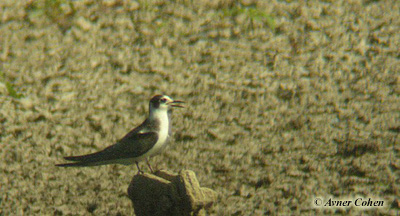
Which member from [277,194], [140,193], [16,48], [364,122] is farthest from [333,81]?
[16,48]

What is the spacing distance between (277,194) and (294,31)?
280 centimetres

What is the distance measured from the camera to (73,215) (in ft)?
15.4

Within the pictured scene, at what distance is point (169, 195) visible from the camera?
4.12 meters

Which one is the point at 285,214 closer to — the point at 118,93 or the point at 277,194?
the point at 277,194

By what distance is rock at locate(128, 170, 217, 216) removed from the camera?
4047 mm

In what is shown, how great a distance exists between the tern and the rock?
7.1 inches

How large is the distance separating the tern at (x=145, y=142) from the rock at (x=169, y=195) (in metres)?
0.18

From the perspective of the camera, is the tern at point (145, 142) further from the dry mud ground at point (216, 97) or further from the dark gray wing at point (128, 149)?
the dry mud ground at point (216, 97)
